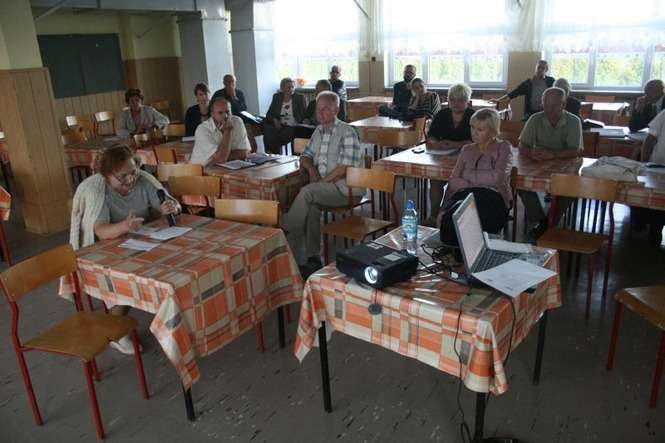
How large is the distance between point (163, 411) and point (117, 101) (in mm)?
8754

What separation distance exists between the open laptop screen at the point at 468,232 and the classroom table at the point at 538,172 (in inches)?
59.1

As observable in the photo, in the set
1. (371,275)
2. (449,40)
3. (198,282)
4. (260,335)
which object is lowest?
(260,335)

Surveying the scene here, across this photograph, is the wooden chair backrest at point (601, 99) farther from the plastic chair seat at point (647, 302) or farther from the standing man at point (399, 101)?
the plastic chair seat at point (647, 302)

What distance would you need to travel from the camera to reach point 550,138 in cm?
418

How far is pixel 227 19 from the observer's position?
10.1 metres

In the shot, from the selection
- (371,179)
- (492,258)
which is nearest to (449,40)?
(371,179)

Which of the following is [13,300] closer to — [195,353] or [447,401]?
[195,353]

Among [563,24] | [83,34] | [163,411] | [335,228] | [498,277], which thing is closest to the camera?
[498,277]

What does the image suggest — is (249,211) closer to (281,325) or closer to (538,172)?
(281,325)

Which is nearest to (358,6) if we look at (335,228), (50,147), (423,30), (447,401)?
(423,30)

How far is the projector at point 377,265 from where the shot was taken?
1.93 metres

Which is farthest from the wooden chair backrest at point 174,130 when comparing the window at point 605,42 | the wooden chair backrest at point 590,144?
the window at point 605,42

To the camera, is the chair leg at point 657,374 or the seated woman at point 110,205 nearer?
the chair leg at point 657,374

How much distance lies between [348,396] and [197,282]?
2.95 ft
